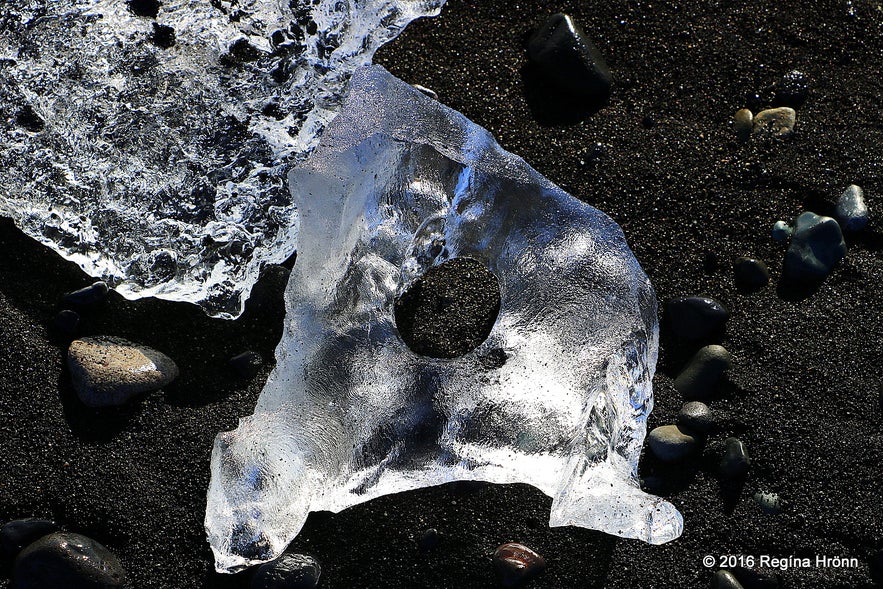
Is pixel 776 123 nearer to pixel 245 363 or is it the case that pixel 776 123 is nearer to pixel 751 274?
pixel 751 274

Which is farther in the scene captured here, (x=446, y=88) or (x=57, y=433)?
(x=446, y=88)

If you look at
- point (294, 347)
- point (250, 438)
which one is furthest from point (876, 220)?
point (250, 438)

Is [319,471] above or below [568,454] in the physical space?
below

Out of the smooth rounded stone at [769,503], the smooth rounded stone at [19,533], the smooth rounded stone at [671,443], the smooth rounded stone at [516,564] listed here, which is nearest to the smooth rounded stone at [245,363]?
the smooth rounded stone at [19,533]

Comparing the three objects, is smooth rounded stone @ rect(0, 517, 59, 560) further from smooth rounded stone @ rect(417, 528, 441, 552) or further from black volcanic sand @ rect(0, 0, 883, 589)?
smooth rounded stone @ rect(417, 528, 441, 552)

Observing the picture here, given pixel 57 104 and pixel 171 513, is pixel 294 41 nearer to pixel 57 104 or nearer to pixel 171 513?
pixel 57 104

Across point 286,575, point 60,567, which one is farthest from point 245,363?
point 60,567

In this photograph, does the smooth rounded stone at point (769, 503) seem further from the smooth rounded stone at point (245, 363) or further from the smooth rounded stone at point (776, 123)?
the smooth rounded stone at point (245, 363)
